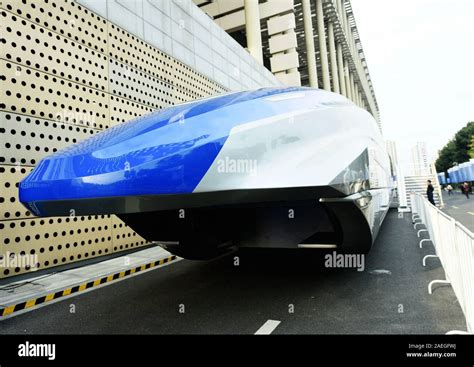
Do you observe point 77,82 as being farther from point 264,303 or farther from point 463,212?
point 463,212

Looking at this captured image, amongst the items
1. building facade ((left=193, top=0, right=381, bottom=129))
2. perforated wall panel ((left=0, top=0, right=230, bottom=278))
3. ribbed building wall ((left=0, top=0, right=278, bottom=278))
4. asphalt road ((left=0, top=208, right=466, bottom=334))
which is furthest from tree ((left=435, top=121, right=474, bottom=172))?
perforated wall panel ((left=0, top=0, right=230, bottom=278))

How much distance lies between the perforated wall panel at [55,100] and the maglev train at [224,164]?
3103 millimetres

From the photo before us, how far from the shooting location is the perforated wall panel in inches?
203

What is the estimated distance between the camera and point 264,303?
11.6ft

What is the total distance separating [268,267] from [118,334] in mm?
2644

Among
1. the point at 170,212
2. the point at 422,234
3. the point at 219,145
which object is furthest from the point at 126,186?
the point at 422,234

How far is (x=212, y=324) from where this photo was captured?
9.93 feet

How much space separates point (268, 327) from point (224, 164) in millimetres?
1573

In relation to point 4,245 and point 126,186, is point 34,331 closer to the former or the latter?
Answer: point 126,186

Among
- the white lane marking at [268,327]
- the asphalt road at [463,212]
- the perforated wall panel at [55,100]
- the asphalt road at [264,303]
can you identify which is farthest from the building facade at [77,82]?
the asphalt road at [463,212]

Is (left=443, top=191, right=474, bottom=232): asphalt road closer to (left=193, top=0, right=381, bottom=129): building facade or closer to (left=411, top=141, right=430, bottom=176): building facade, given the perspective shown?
(left=411, top=141, right=430, bottom=176): building facade

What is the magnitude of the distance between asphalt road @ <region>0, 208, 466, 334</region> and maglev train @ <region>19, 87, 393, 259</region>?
2.35ft

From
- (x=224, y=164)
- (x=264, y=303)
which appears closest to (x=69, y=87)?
(x=224, y=164)

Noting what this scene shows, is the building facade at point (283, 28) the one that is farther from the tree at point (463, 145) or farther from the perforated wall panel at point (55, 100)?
the tree at point (463, 145)
